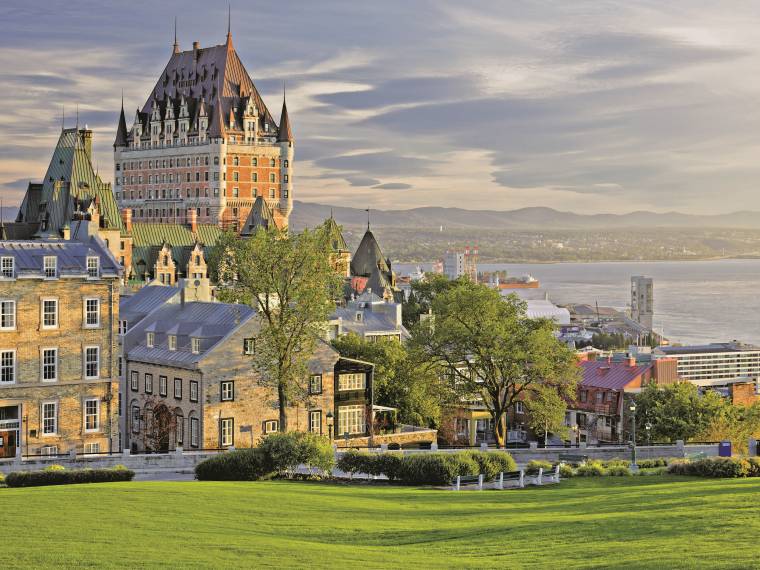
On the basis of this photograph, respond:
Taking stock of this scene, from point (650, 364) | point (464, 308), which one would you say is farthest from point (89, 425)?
point (650, 364)

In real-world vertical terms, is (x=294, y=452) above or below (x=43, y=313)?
below

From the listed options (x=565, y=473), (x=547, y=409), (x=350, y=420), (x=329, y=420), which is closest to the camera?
(x=565, y=473)

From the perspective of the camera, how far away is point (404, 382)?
6656cm

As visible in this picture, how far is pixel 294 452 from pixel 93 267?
17.8 metres

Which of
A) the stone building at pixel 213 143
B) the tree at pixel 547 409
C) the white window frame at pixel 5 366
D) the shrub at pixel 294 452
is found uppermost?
the stone building at pixel 213 143

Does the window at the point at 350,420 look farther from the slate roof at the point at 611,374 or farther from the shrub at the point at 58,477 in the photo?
the slate roof at the point at 611,374

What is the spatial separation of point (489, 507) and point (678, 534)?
286 inches

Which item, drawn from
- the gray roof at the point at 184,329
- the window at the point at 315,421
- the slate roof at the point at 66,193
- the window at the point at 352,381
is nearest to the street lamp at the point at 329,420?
the window at the point at 315,421

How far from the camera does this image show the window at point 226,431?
54.4m

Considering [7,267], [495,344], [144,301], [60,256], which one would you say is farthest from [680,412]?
[7,267]

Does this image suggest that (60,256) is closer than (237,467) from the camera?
No

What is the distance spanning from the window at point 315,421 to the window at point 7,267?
17.2 m

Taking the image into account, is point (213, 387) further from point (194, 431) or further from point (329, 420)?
point (329, 420)

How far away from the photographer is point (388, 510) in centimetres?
2938
